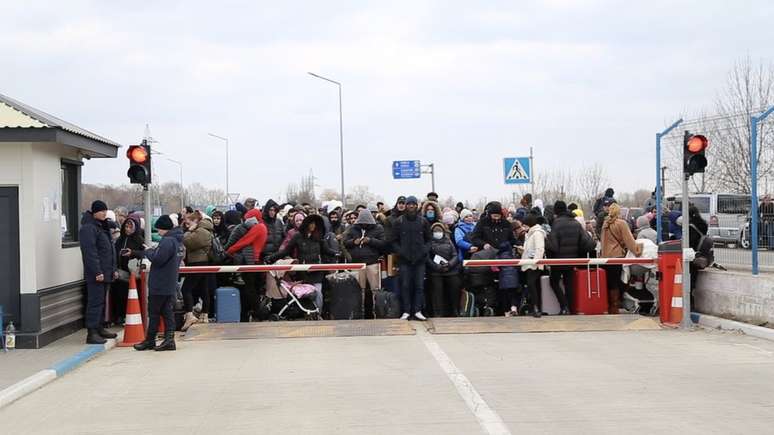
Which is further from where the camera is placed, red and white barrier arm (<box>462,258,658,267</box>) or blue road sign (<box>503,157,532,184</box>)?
blue road sign (<box>503,157,532,184</box>)

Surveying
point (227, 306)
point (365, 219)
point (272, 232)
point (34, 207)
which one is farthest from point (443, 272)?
point (34, 207)

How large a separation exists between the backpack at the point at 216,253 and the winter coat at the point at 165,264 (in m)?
2.41

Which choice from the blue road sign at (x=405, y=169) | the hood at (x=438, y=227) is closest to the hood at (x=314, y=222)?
the hood at (x=438, y=227)

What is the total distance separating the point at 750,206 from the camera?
14422mm

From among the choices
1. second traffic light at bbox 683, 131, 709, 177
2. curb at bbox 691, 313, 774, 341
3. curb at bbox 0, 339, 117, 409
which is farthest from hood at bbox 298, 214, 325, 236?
curb at bbox 691, 313, 774, 341

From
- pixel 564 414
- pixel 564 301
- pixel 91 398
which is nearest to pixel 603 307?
pixel 564 301

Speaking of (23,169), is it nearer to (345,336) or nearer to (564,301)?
(345,336)

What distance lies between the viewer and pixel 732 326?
13.5 m

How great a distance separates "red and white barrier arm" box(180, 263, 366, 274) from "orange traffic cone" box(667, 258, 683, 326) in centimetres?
512

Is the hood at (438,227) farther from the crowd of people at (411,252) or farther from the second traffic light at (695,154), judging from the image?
the second traffic light at (695,154)

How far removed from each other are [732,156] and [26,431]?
575 inches

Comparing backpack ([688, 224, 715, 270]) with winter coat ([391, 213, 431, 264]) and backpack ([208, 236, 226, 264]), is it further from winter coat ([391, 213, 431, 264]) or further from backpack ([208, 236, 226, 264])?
backpack ([208, 236, 226, 264])

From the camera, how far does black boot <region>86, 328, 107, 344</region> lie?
1247 cm

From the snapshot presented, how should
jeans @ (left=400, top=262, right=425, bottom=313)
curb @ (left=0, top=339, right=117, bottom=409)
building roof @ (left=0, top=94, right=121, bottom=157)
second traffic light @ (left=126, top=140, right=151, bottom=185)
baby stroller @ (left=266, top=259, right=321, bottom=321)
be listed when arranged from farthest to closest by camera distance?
1. baby stroller @ (left=266, top=259, right=321, bottom=321)
2. jeans @ (left=400, top=262, right=425, bottom=313)
3. second traffic light @ (left=126, top=140, right=151, bottom=185)
4. building roof @ (left=0, top=94, right=121, bottom=157)
5. curb @ (left=0, top=339, right=117, bottom=409)
